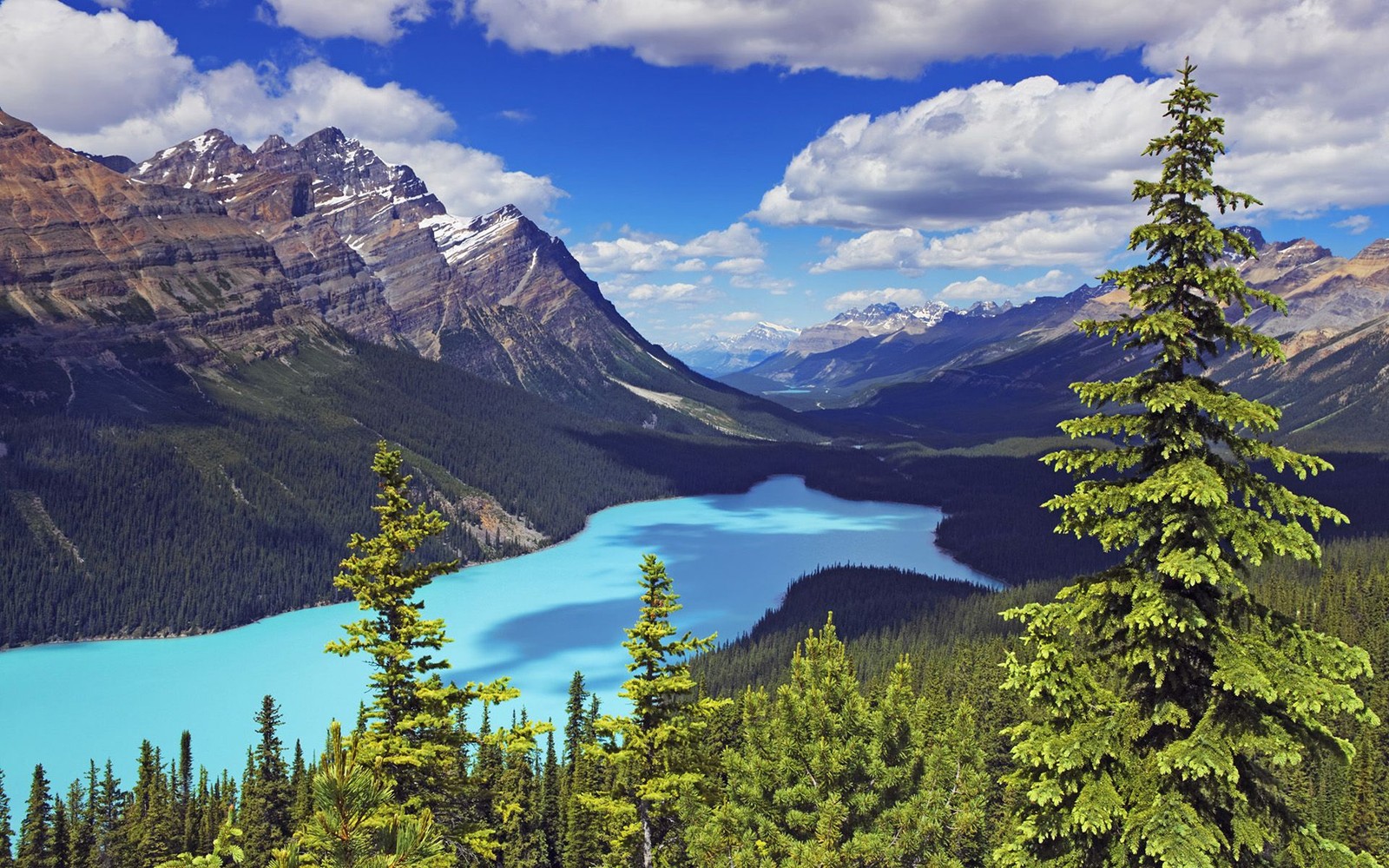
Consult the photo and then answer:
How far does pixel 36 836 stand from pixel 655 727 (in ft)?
191

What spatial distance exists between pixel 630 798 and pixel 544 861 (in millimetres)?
47401

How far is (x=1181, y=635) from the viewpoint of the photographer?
43.3 feet

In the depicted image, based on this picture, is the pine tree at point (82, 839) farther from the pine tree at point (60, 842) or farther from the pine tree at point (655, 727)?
the pine tree at point (655, 727)

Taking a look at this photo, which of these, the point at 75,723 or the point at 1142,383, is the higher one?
the point at 1142,383

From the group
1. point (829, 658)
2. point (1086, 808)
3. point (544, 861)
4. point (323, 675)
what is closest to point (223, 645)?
point (323, 675)

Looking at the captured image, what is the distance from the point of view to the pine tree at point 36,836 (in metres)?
57.9

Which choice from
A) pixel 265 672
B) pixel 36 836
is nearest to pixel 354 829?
pixel 36 836

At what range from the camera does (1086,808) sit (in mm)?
13211

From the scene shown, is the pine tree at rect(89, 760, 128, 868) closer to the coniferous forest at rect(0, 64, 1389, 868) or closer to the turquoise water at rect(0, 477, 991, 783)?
the turquoise water at rect(0, 477, 991, 783)

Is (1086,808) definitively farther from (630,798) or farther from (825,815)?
(630,798)

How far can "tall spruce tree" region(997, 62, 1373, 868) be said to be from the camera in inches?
497

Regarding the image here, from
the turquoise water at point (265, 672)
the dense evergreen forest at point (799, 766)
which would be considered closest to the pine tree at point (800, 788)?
the dense evergreen forest at point (799, 766)

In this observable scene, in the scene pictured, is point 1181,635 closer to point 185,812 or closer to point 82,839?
point 185,812

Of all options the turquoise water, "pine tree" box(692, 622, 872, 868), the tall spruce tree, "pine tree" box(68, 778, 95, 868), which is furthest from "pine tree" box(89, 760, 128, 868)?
the tall spruce tree
